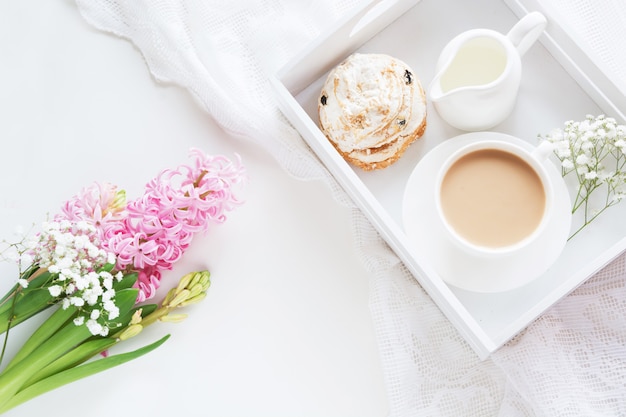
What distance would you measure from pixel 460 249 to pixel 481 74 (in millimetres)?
277

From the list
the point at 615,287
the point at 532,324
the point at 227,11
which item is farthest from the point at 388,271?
the point at 227,11

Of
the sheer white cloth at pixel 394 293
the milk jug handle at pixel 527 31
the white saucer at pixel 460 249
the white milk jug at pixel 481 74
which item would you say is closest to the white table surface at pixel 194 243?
the sheer white cloth at pixel 394 293

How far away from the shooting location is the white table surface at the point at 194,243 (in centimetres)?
124

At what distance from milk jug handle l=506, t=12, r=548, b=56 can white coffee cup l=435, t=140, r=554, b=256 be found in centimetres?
15

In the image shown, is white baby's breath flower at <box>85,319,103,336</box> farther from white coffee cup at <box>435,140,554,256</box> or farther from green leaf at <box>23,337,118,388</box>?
white coffee cup at <box>435,140,554,256</box>

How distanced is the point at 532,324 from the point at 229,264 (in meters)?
0.50

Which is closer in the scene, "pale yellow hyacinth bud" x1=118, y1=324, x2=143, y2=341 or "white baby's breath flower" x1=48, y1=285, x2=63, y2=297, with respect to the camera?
"white baby's breath flower" x1=48, y1=285, x2=63, y2=297

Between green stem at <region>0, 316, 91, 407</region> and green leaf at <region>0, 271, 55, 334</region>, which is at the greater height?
green leaf at <region>0, 271, 55, 334</region>

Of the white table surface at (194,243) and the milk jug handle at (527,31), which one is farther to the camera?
the white table surface at (194,243)

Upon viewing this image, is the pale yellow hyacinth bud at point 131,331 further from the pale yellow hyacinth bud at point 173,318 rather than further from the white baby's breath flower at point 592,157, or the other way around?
the white baby's breath flower at point 592,157

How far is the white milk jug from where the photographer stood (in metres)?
1.10

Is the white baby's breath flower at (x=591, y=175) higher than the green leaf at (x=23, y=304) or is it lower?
lower

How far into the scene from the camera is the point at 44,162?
50.9 inches

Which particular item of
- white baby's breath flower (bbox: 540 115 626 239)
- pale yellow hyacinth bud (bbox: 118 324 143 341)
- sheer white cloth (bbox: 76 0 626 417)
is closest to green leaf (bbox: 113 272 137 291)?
pale yellow hyacinth bud (bbox: 118 324 143 341)
